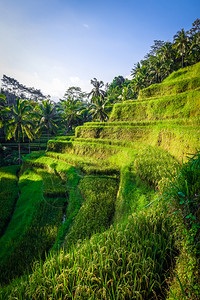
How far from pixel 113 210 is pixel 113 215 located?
0.90ft

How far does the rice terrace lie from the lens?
8.50 feet

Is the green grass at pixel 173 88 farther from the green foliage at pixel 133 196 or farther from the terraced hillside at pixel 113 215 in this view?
the green foliage at pixel 133 196

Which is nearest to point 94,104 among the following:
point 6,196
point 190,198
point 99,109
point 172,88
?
point 99,109

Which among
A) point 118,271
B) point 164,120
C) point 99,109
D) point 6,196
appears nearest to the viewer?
point 118,271

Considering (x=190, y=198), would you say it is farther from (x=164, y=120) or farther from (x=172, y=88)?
(x=172, y=88)

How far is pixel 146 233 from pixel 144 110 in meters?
14.1

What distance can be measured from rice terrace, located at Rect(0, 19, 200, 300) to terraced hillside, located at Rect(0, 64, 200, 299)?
0.03m

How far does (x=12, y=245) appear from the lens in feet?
24.2

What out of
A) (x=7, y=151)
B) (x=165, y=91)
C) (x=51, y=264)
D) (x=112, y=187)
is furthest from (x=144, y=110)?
(x=7, y=151)

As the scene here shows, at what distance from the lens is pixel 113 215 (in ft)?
24.3

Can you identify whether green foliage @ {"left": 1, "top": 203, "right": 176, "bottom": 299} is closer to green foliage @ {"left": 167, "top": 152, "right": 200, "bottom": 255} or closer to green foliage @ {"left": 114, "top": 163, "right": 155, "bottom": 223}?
green foliage @ {"left": 167, "top": 152, "right": 200, "bottom": 255}

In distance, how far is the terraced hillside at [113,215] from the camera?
8.68ft

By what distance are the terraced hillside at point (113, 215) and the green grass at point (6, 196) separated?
524 mm

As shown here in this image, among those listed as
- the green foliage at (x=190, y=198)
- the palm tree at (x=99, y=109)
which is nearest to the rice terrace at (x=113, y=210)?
the green foliage at (x=190, y=198)
